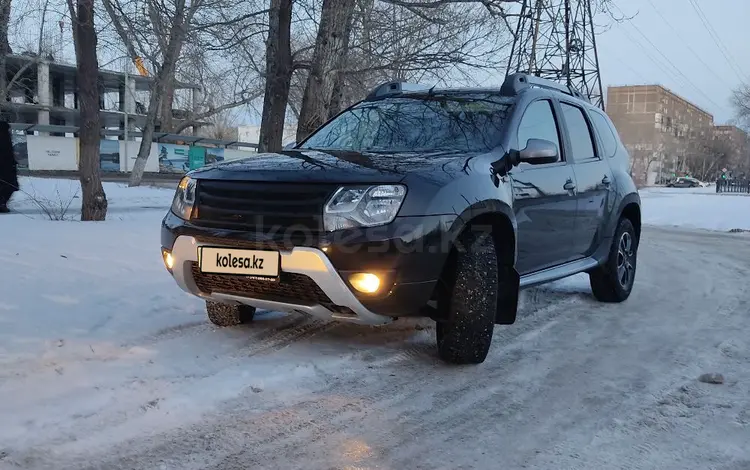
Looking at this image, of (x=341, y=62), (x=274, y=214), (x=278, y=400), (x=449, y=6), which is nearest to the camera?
(x=278, y=400)

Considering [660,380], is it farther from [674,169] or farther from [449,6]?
[674,169]

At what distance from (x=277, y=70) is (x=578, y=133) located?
653 centimetres

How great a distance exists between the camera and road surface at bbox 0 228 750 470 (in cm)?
253

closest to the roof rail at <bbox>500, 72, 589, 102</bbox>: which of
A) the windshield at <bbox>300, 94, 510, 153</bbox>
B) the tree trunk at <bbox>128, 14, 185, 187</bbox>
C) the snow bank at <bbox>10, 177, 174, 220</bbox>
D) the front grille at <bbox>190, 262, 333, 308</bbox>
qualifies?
the windshield at <bbox>300, 94, 510, 153</bbox>

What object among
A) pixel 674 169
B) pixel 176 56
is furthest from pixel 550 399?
pixel 674 169

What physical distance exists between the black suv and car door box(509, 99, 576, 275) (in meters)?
0.01

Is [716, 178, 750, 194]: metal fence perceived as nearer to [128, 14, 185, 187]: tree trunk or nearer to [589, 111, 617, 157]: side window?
[128, 14, 185, 187]: tree trunk

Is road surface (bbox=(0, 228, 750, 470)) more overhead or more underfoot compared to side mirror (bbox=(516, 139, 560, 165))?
more underfoot

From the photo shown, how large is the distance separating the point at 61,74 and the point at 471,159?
149ft

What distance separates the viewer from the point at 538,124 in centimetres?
449

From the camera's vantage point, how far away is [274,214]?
3.29m

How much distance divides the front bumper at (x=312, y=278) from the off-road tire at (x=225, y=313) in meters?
0.57

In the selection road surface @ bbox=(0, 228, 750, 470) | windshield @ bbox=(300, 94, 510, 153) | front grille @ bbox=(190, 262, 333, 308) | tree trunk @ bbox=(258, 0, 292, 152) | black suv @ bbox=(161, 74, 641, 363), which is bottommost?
road surface @ bbox=(0, 228, 750, 470)

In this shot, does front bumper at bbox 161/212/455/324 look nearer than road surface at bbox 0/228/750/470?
No
